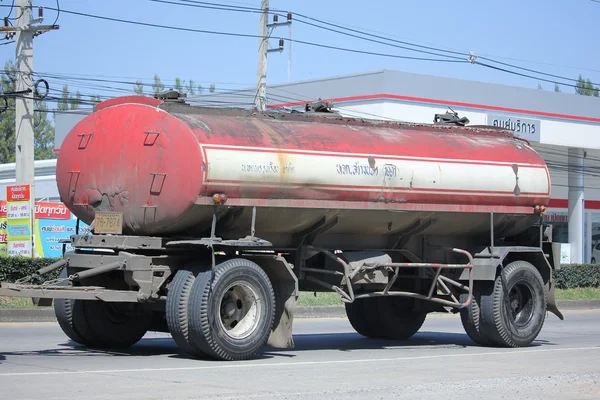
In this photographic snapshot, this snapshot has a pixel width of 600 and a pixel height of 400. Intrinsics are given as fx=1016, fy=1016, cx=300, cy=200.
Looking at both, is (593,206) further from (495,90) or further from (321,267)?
(321,267)

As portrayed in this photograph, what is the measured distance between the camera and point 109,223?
1259 centimetres

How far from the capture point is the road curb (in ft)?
60.9

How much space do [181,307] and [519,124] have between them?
83.0 ft

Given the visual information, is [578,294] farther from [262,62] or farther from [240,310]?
[240,310]

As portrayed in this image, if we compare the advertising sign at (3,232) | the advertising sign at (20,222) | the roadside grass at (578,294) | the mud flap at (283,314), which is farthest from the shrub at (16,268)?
the roadside grass at (578,294)

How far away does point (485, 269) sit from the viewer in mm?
14891

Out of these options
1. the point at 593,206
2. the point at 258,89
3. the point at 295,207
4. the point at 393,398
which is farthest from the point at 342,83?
the point at 393,398

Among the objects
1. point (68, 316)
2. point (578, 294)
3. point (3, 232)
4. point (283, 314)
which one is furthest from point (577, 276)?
point (68, 316)

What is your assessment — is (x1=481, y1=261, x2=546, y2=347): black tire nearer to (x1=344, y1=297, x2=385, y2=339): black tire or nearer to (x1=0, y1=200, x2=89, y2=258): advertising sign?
(x1=344, y1=297, x2=385, y2=339): black tire

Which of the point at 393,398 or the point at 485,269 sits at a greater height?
the point at 485,269

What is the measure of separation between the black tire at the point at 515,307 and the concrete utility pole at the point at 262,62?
12062 mm

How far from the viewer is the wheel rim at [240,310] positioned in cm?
1226

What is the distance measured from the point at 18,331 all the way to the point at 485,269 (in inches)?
293

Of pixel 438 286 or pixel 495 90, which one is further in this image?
pixel 495 90
